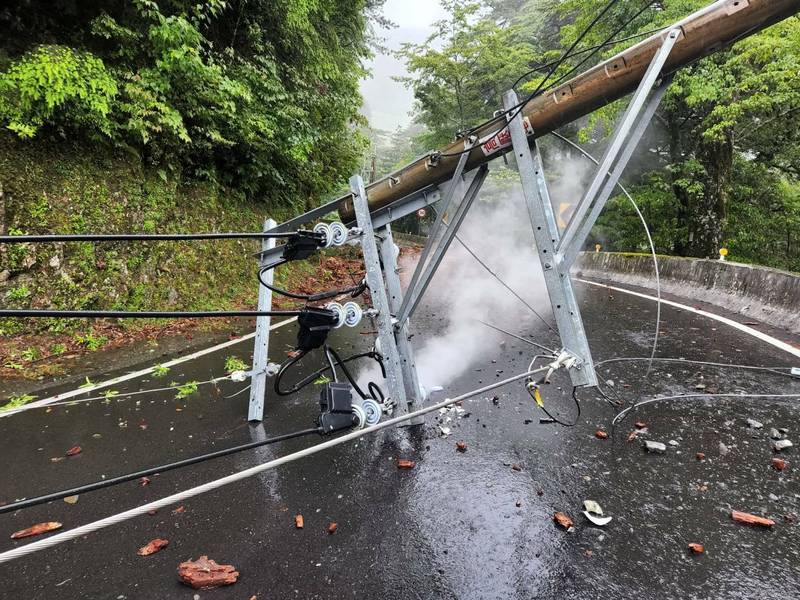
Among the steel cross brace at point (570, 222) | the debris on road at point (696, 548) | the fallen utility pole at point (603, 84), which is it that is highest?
the fallen utility pole at point (603, 84)

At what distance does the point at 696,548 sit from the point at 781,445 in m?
1.70

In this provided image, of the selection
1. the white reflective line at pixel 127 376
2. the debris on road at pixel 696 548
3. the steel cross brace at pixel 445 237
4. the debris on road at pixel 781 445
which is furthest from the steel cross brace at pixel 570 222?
the white reflective line at pixel 127 376

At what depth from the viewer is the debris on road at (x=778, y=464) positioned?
294 centimetres

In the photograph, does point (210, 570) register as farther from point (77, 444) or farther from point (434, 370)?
point (434, 370)

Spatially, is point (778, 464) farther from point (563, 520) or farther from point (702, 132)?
point (702, 132)

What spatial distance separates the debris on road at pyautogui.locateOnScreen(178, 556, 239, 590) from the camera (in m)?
2.14

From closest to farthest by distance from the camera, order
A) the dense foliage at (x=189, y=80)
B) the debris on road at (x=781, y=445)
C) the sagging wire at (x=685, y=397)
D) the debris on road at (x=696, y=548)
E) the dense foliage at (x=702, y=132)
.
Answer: the debris on road at (x=696, y=548) → the debris on road at (x=781, y=445) → the sagging wire at (x=685, y=397) → the dense foliage at (x=189, y=80) → the dense foliage at (x=702, y=132)

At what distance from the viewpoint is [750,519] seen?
2.47 m

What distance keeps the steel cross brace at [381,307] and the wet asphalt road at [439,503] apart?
517 millimetres

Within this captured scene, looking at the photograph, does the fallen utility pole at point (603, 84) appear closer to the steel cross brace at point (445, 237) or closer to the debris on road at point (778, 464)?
the steel cross brace at point (445, 237)

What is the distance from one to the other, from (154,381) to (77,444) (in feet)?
5.15

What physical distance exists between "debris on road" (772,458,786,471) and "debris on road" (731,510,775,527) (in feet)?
2.34

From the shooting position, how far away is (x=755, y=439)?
334 centimetres

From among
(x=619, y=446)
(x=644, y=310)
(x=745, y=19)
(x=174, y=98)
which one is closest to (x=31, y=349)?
(x=174, y=98)
